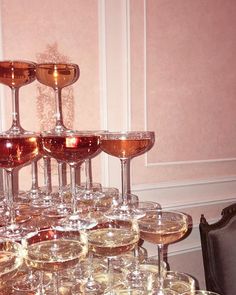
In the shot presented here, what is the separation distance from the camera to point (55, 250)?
832 mm

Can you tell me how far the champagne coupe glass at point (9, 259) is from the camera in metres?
0.75

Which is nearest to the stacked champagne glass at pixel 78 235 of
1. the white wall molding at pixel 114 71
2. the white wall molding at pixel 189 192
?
the white wall molding at pixel 114 71

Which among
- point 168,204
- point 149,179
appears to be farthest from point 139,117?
Answer: point 168,204

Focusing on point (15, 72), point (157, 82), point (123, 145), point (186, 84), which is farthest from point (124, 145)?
point (186, 84)

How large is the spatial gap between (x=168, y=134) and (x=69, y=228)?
50.2 inches

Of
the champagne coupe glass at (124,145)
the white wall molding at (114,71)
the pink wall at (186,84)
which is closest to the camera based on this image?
the champagne coupe glass at (124,145)

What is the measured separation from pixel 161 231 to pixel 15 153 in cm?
39

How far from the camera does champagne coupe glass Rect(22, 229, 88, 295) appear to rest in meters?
0.77

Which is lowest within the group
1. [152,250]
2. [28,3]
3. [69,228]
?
[152,250]

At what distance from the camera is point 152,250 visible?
2066 millimetres

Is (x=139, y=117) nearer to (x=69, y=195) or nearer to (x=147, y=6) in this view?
(x=147, y=6)

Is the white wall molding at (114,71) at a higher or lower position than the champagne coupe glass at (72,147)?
higher

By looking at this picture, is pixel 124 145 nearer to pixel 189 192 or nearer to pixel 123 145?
pixel 123 145

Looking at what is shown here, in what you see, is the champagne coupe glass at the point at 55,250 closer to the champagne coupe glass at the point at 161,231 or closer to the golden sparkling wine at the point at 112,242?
the golden sparkling wine at the point at 112,242
